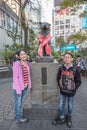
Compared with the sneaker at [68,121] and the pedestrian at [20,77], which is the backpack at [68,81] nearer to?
the sneaker at [68,121]

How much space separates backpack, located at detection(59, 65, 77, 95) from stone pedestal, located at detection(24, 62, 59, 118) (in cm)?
75

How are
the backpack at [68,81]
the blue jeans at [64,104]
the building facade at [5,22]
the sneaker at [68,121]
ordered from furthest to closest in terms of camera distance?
the building facade at [5,22] → the blue jeans at [64,104] → the sneaker at [68,121] → the backpack at [68,81]

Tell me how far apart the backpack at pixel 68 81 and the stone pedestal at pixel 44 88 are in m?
0.75

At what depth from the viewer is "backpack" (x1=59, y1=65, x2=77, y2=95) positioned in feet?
25.6

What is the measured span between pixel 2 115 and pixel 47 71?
181 cm

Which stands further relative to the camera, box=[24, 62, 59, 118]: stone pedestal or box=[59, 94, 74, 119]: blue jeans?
box=[24, 62, 59, 118]: stone pedestal

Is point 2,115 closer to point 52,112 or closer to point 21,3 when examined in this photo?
point 52,112

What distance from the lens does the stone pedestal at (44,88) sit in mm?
8570

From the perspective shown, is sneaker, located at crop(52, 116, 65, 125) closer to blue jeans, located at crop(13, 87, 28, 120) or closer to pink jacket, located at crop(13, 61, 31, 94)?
blue jeans, located at crop(13, 87, 28, 120)

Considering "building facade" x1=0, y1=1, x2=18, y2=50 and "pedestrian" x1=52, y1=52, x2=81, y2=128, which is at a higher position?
"building facade" x1=0, y1=1, x2=18, y2=50

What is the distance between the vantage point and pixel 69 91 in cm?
787

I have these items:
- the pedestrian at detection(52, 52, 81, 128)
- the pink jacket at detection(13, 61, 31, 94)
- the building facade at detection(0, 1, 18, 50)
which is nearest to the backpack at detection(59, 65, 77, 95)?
the pedestrian at detection(52, 52, 81, 128)

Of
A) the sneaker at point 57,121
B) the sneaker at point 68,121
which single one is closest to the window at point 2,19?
the sneaker at point 57,121

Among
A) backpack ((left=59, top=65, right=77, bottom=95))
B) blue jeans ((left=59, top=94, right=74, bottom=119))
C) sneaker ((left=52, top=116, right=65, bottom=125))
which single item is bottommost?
sneaker ((left=52, top=116, right=65, bottom=125))
